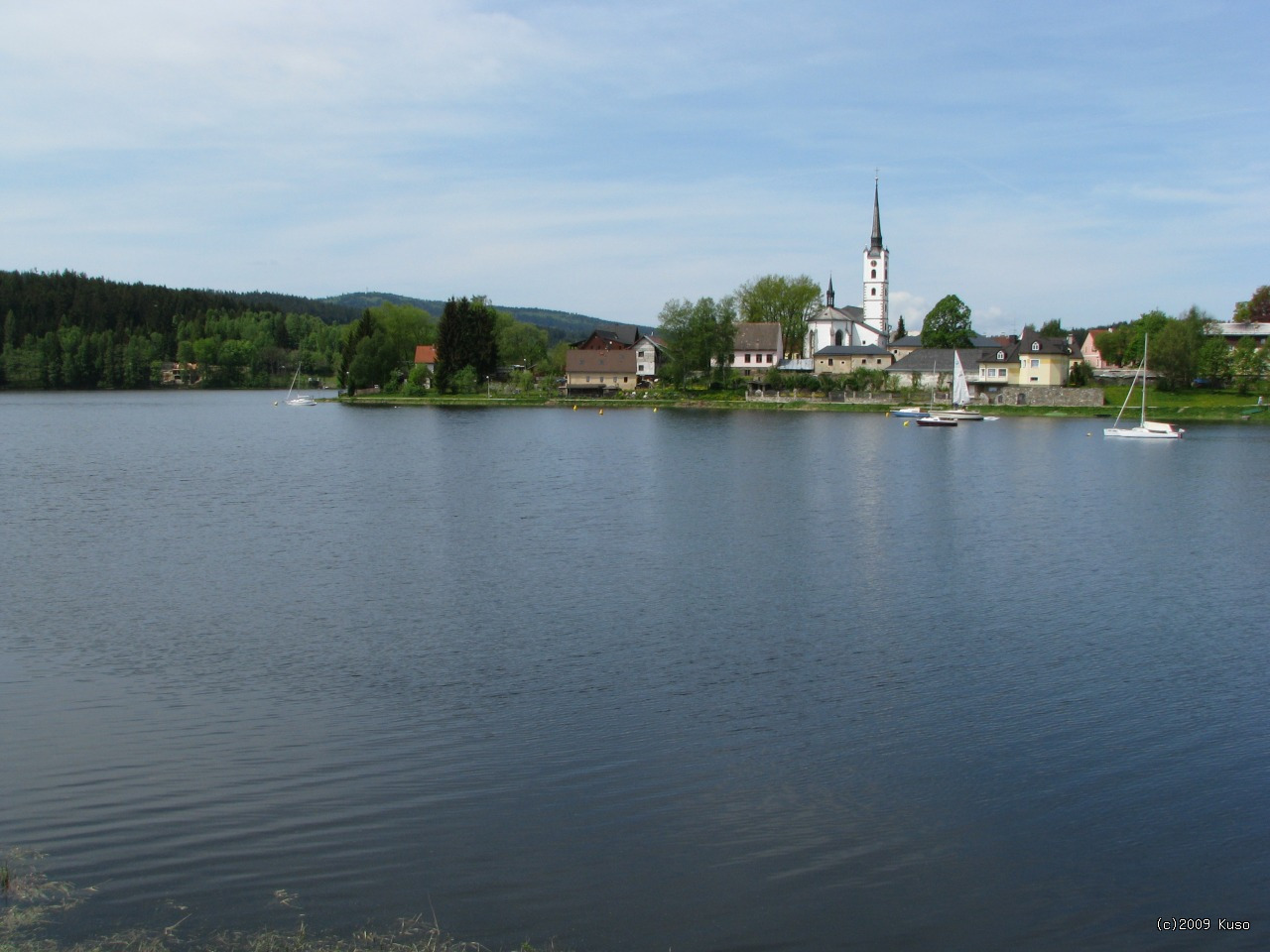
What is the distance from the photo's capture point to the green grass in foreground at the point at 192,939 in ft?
23.7

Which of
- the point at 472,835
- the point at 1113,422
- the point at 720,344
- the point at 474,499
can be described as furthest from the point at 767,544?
the point at 720,344

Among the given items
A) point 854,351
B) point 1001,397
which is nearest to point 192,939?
point 1001,397

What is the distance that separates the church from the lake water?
84.0m

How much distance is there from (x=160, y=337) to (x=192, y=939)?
175m

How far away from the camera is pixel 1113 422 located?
82.8 m

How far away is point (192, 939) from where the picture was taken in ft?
24.2

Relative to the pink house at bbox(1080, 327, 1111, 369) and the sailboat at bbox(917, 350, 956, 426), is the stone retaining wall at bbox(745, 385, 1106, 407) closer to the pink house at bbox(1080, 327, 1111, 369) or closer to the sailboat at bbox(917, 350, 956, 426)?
the sailboat at bbox(917, 350, 956, 426)

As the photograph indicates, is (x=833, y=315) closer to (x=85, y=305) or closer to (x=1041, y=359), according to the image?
(x=1041, y=359)

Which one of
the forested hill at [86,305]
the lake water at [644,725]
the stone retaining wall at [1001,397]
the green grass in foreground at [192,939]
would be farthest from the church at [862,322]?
the green grass in foreground at [192,939]

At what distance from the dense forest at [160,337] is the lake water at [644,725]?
4184 inches

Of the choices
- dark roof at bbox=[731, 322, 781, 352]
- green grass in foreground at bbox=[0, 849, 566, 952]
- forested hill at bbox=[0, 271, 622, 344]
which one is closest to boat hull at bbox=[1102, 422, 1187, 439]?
dark roof at bbox=[731, 322, 781, 352]

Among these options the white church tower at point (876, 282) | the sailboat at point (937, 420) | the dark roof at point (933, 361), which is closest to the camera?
the sailboat at point (937, 420)

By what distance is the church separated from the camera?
4432 inches

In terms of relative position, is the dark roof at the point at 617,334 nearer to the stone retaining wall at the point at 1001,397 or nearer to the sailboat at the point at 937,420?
the stone retaining wall at the point at 1001,397
